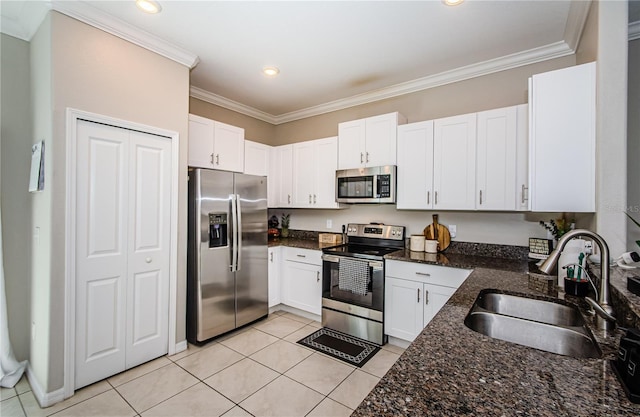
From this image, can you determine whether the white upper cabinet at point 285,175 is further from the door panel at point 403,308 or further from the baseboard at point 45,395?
the baseboard at point 45,395

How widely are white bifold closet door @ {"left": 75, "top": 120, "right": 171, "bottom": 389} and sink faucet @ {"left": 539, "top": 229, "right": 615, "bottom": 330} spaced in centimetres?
274

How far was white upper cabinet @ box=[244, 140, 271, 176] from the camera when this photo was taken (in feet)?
12.2

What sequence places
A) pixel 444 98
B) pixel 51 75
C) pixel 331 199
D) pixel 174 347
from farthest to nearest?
pixel 331 199 < pixel 444 98 < pixel 174 347 < pixel 51 75

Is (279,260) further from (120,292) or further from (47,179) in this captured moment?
(47,179)

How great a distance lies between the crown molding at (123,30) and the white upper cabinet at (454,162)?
250 centimetres

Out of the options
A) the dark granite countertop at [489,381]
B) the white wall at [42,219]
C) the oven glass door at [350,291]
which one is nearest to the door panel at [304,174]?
the oven glass door at [350,291]

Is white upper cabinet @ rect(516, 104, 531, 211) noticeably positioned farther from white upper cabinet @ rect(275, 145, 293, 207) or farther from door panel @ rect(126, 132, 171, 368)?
door panel @ rect(126, 132, 171, 368)

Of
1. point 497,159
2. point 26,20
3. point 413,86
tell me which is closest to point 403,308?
point 497,159

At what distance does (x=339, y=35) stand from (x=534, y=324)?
7.93 feet

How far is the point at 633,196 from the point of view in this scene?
2.14 m

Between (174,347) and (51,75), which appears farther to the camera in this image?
(174,347)

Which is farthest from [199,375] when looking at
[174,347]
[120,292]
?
[120,292]

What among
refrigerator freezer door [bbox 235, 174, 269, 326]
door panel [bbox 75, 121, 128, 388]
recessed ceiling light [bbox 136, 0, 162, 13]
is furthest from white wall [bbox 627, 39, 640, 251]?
door panel [bbox 75, 121, 128, 388]

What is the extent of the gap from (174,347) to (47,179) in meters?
1.72
